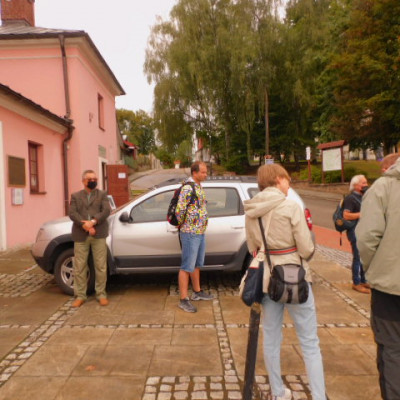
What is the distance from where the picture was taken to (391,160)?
2887 millimetres

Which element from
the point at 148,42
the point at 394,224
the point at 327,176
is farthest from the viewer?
the point at 148,42

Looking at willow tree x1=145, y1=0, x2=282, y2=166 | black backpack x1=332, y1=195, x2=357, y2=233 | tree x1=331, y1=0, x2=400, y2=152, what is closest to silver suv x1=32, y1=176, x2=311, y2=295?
black backpack x1=332, y1=195, x2=357, y2=233

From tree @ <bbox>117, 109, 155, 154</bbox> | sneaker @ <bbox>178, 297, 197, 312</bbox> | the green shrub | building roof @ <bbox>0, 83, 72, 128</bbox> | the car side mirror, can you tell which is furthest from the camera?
tree @ <bbox>117, 109, 155, 154</bbox>

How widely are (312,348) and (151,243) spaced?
340 centimetres

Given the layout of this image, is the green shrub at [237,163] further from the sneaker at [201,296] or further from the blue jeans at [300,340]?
the blue jeans at [300,340]

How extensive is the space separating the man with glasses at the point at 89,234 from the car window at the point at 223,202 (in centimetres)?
160

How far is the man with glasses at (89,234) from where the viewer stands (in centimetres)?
510

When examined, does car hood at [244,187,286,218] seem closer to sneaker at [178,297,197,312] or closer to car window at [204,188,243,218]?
sneaker at [178,297,197,312]

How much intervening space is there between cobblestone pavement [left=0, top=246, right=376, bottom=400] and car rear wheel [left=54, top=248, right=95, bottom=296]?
29 centimetres

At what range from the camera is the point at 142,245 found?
5.66m

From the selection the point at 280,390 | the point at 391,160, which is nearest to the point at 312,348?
the point at 280,390

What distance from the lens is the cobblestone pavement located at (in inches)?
120

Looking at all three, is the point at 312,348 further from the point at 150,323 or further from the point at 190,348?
the point at 150,323

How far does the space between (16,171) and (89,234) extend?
5256 mm
